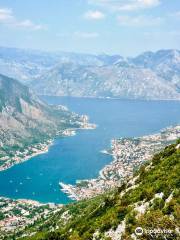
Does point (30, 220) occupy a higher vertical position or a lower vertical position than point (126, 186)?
lower

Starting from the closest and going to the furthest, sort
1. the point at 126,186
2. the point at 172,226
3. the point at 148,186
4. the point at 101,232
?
the point at 172,226 → the point at 101,232 → the point at 148,186 → the point at 126,186

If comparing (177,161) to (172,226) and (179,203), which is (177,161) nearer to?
(179,203)

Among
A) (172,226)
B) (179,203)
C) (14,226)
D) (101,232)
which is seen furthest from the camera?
(14,226)

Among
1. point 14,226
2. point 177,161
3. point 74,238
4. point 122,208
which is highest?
point 177,161

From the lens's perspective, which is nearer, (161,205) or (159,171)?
(161,205)

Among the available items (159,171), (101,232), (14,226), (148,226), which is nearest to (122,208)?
(101,232)

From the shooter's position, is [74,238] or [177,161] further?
[177,161]

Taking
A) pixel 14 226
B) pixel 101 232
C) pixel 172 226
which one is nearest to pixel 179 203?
pixel 172 226

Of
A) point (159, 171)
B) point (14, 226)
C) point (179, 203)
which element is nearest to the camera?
point (179, 203)

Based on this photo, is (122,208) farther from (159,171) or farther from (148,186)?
(159,171)
